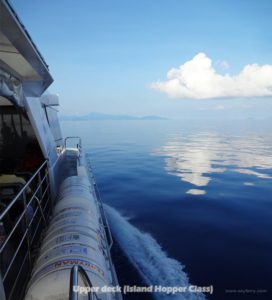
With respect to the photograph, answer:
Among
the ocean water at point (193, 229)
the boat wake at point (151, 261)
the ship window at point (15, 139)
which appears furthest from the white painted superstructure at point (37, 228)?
the ocean water at point (193, 229)

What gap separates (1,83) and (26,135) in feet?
17.4

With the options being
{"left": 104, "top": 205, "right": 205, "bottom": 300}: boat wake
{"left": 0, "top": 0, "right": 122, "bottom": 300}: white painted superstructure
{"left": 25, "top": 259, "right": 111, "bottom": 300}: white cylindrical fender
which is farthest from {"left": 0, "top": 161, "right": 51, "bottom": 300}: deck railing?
{"left": 104, "top": 205, "right": 205, "bottom": 300}: boat wake

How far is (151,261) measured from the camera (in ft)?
Answer: 18.5

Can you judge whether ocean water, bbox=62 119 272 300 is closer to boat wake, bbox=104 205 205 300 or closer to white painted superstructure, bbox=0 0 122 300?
boat wake, bbox=104 205 205 300

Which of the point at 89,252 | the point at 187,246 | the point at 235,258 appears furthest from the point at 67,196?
the point at 235,258

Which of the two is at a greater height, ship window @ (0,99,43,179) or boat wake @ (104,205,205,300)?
ship window @ (0,99,43,179)

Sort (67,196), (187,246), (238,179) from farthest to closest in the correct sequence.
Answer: (238,179) < (187,246) < (67,196)

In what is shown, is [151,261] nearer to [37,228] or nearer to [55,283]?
[37,228]

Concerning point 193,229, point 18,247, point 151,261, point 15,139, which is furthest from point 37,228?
point 15,139

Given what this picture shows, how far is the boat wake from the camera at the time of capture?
489 cm

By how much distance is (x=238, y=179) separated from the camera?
12.7 meters

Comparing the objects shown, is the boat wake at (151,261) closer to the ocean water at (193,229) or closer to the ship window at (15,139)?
the ocean water at (193,229)

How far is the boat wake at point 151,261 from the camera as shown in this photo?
4.89 meters

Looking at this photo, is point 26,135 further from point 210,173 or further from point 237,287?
point 210,173
